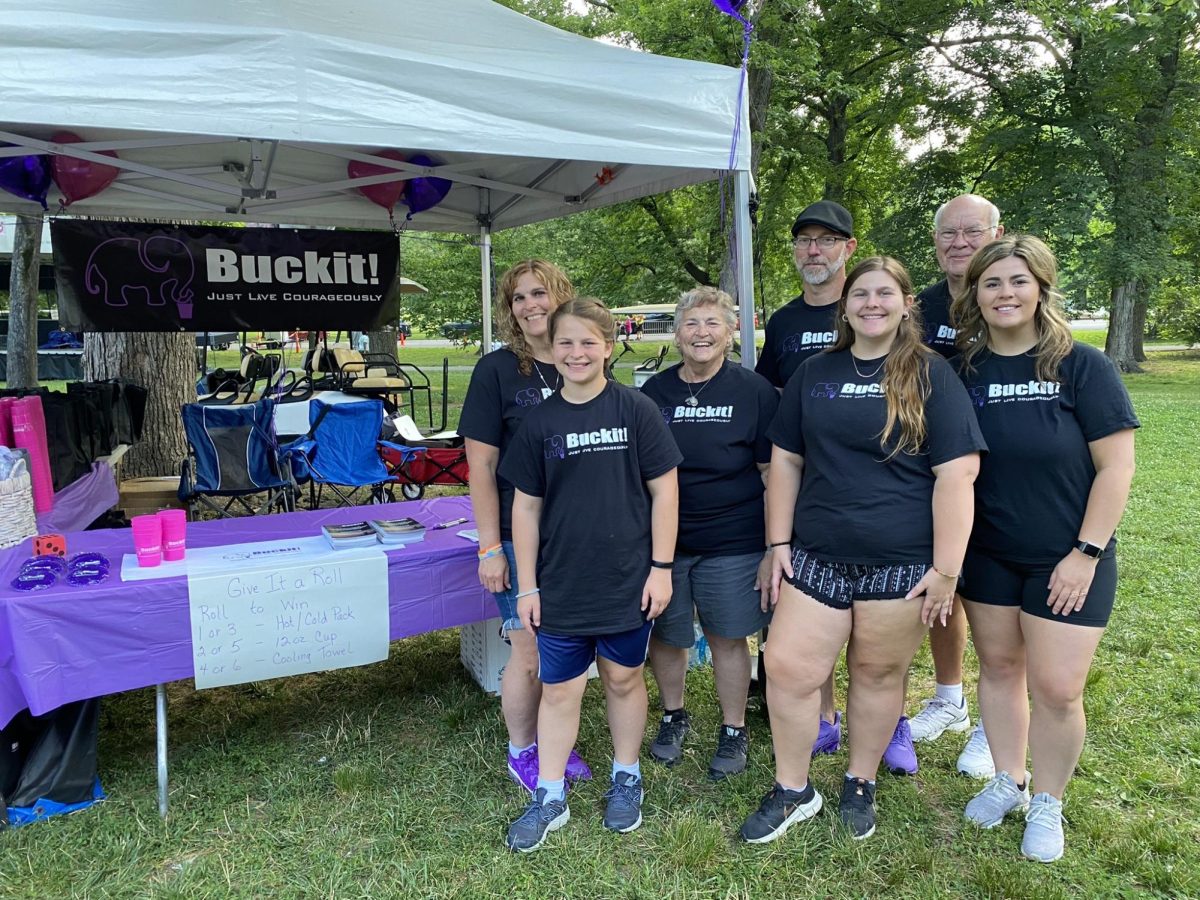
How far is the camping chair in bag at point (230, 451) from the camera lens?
441 cm

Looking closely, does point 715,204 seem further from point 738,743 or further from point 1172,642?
point 738,743

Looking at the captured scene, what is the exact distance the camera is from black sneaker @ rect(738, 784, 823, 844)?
222cm

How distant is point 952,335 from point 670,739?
4.99ft

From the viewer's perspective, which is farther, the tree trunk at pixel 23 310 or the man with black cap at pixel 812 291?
the tree trunk at pixel 23 310

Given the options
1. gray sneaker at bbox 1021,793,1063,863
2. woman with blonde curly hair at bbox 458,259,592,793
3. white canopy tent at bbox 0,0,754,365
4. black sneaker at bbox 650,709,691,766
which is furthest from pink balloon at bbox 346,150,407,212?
gray sneaker at bbox 1021,793,1063,863

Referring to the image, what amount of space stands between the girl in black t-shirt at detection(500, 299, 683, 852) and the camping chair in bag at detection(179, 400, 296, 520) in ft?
9.42

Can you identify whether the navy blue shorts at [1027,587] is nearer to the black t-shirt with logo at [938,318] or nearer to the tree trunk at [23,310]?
the black t-shirt with logo at [938,318]

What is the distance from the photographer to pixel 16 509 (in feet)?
8.18

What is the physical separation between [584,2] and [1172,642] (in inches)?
529

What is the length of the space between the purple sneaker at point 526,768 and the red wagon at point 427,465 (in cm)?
314

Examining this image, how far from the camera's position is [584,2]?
13.8 metres

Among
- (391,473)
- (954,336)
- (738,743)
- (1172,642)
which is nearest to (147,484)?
(391,473)

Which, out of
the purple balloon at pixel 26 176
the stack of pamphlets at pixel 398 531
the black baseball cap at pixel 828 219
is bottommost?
the stack of pamphlets at pixel 398 531

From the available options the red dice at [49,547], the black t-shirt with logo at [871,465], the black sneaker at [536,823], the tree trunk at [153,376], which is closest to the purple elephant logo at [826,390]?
the black t-shirt with logo at [871,465]
